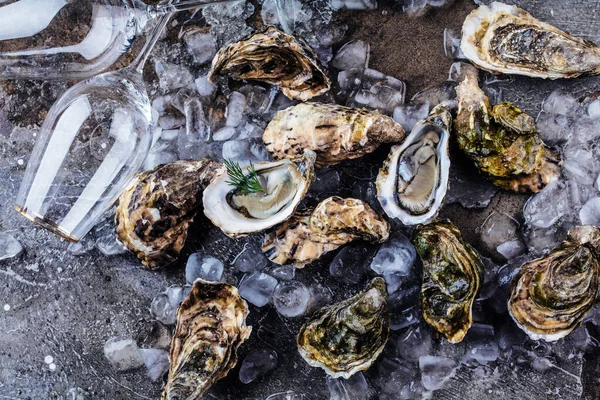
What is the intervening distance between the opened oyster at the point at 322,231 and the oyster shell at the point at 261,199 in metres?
0.05

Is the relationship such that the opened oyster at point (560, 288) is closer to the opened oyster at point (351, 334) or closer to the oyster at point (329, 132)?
the opened oyster at point (351, 334)

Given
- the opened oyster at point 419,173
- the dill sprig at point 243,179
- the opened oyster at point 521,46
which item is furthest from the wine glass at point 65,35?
the opened oyster at point 521,46

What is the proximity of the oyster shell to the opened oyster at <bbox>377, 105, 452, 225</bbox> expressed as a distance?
204mm

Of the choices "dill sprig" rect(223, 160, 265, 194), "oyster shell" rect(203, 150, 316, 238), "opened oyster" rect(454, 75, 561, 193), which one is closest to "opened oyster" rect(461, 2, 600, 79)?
"opened oyster" rect(454, 75, 561, 193)

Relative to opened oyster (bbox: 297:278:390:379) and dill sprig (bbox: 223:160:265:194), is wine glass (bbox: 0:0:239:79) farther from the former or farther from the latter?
opened oyster (bbox: 297:278:390:379)

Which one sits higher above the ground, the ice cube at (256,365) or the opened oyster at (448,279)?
the opened oyster at (448,279)

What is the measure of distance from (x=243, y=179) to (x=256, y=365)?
0.49 metres

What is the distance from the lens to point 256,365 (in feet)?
5.87

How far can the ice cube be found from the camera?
5.87ft

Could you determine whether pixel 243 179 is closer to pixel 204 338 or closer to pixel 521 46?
pixel 204 338

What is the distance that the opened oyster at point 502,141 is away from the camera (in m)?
1.68

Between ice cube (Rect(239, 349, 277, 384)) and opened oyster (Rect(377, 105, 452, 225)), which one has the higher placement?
opened oyster (Rect(377, 105, 452, 225))

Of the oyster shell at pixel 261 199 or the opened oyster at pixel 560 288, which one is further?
the oyster shell at pixel 261 199

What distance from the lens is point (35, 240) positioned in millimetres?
1957
